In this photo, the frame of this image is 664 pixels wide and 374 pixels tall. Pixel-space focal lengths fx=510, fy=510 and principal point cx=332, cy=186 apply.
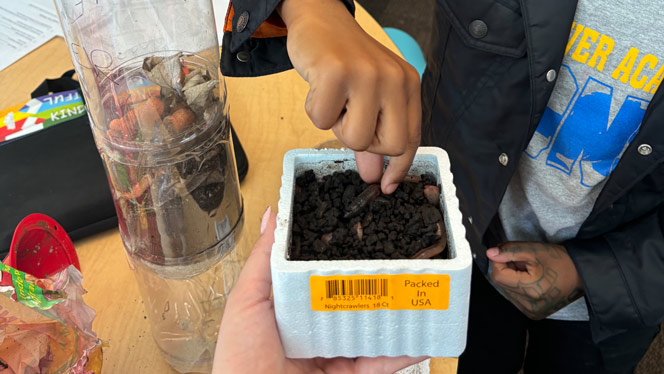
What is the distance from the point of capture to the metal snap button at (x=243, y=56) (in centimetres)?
60

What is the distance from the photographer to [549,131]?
2.61ft

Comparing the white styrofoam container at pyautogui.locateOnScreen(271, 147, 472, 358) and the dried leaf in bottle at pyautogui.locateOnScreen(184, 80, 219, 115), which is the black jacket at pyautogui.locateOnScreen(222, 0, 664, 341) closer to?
the dried leaf in bottle at pyautogui.locateOnScreen(184, 80, 219, 115)

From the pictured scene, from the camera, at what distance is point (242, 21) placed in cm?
56

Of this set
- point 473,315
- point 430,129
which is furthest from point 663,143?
point 473,315

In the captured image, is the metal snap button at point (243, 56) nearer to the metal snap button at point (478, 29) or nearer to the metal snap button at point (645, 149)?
the metal snap button at point (478, 29)

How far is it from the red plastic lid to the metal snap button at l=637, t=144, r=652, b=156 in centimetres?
71

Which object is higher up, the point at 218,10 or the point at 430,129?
the point at 218,10

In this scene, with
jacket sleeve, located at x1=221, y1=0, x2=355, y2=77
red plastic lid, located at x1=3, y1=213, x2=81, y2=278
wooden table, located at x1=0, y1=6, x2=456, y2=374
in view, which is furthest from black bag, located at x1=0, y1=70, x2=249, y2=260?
jacket sleeve, located at x1=221, y1=0, x2=355, y2=77

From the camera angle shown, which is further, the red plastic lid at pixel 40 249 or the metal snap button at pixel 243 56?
the metal snap button at pixel 243 56

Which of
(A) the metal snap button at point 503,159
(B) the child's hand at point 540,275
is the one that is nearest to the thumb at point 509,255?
(B) the child's hand at point 540,275

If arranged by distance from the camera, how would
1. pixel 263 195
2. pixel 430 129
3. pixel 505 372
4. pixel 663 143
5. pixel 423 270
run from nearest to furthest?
pixel 423 270 < pixel 663 143 < pixel 263 195 < pixel 430 129 < pixel 505 372

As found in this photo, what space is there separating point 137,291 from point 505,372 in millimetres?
840

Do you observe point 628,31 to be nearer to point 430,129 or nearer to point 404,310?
point 430,129

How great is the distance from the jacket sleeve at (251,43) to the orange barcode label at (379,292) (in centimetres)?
30
